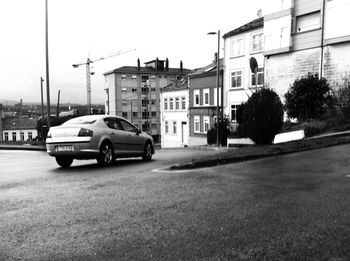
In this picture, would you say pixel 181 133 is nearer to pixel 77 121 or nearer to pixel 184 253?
pixel 77 121

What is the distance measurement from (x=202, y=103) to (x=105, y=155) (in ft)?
127

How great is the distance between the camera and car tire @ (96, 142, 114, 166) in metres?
10.8

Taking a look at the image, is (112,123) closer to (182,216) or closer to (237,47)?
(182,216)

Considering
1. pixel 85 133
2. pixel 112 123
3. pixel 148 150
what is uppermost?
pixel 112 123

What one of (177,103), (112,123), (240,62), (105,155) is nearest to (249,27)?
(240,62)

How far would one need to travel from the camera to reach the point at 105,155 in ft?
35.8

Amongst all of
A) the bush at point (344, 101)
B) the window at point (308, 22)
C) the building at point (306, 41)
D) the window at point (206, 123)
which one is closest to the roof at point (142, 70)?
the window at point (206, 123)

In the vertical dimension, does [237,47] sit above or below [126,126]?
above

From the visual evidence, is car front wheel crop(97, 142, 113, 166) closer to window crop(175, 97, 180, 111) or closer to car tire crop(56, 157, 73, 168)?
car tire crop(56, 157, 73, 168)

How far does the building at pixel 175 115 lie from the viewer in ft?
180

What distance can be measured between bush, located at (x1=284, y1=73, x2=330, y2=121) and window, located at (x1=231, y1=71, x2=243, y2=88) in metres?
16.8

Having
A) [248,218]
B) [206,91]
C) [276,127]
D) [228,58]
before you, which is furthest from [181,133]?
[248,218]

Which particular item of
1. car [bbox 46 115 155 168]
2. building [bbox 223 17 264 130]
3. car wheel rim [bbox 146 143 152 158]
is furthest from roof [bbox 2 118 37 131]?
car [bbox 46 115 155 168]

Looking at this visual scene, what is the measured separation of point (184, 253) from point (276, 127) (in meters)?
11.3
